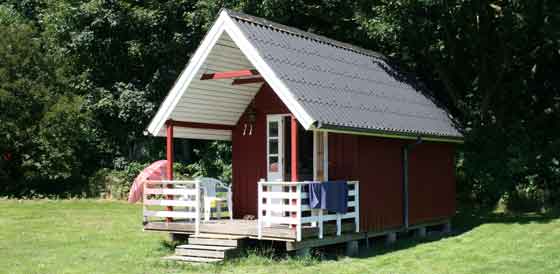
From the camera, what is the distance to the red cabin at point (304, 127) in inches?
480

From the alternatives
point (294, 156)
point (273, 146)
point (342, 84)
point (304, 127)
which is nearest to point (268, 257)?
point (294, 156)

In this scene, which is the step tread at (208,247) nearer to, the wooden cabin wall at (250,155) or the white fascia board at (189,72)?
the white fascia board at (189,72)

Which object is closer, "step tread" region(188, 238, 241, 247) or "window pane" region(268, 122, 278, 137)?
"step tread" region(188, 238, 241, 247)

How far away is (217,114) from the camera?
1483 centimetres

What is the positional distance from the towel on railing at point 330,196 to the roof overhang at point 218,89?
112cm

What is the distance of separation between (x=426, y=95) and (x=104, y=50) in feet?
51.0

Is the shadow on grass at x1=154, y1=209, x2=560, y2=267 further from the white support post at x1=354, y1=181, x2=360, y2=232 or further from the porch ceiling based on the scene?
the porch ceiling

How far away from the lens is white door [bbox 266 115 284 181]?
567 inches

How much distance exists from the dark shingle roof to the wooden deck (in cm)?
183

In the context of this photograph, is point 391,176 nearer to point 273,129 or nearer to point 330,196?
point 273,129

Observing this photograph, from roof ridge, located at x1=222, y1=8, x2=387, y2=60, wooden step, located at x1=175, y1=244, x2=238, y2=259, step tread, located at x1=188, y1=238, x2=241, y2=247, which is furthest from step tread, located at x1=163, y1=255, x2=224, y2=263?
roof ridge, located at x1=222, y1=8, x2=387, y2=60

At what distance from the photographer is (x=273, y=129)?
1465 centimetres

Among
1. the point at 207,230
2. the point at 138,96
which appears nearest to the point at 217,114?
the point at 207,230

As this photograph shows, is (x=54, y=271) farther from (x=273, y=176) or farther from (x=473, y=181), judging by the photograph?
(x=473, y=181)
